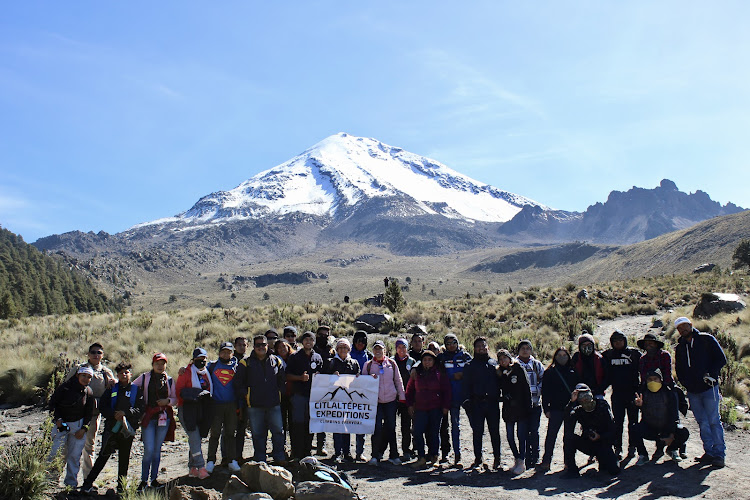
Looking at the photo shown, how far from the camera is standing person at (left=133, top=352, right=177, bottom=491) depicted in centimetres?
637

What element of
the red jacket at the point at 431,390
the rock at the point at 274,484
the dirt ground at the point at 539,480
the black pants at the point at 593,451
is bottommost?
the dirt ground at the point at 539,480

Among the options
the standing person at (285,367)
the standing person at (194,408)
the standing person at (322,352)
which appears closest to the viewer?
the standing person at (194,408)

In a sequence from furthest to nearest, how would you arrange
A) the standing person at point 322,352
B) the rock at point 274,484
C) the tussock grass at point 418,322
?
the tussock grass at point 418,322 < the standing person at point 322,352 < the rock at point 274,484

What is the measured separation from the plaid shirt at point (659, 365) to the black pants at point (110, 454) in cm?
707

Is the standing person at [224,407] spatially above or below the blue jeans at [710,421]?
above

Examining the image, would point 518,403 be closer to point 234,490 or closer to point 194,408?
point 234,490

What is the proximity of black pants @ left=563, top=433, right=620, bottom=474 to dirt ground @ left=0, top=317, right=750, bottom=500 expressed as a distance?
0.14 metres

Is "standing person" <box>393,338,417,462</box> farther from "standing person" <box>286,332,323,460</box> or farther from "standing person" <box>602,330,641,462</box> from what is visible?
"standing person" <box>602,330,641,462</box>

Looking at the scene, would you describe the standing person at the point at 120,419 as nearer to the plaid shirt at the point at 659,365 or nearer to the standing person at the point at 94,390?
the standing person at the point at 94,390

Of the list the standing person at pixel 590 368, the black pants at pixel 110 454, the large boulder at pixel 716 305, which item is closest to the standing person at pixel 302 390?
the black pants at pixel 110 454

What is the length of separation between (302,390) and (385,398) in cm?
125

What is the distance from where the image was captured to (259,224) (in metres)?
186

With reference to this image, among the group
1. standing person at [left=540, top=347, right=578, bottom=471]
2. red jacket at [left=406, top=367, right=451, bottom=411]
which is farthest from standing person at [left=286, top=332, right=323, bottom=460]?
standing person at [left=540, top=347, right=578, bottom=471]

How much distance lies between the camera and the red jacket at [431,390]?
24.0 feet
